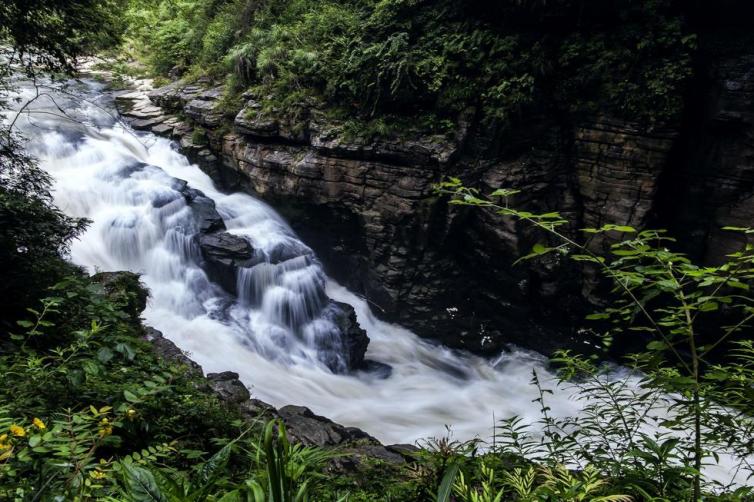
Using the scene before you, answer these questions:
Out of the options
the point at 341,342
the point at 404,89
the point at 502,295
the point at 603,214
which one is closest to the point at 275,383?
the point at 341,342

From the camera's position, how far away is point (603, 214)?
8.47 metres

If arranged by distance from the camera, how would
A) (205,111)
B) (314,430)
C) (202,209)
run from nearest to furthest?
(314,430), (202,209), (205,111)

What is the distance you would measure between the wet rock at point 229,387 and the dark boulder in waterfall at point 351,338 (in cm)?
317

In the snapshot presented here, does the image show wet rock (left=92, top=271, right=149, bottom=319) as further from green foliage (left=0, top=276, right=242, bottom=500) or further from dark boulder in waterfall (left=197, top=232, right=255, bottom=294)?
dark boulder in waterfall (left=197, top=232, right=255, bottom=294)

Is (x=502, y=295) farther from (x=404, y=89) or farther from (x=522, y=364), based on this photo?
(x=404, y=89)

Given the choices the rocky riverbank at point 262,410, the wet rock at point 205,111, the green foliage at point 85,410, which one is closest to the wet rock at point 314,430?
the rocky riverbank at point 262,410

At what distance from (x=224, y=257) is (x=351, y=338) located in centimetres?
337

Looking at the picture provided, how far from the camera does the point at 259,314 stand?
30.0 feet

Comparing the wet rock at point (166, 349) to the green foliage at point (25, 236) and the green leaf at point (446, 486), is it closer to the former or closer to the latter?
the green foliage at point (25, 236)

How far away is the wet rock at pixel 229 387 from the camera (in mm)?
5383

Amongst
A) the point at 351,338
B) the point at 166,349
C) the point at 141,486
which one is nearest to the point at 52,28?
the point at 166,349

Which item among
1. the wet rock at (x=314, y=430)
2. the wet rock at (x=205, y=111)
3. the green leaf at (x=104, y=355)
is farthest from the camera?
the wet rock at (x=205, y=111)

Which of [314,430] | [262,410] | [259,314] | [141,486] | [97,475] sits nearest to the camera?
[141,486]

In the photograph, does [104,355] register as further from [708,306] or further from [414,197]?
[414,197]
